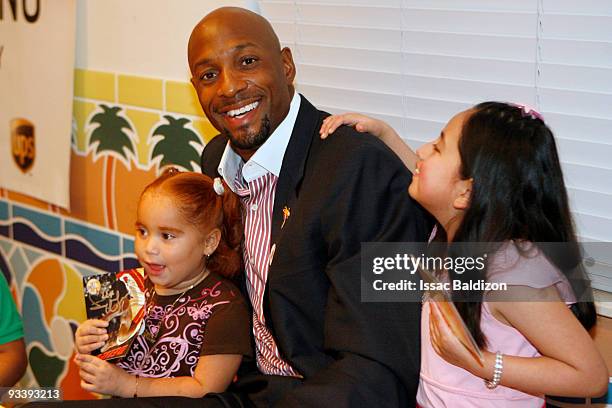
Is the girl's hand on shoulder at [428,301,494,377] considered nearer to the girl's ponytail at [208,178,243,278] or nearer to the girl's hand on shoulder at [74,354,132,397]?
the girl's ponytail at [208,178,243,278]

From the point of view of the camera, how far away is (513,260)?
4.58 feet

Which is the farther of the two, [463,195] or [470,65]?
[470,65]

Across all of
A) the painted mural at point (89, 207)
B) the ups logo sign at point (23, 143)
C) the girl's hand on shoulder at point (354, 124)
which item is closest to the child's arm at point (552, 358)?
the girl's hand on shoulder at point (354, 124)

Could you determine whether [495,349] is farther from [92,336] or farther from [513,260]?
[92,336]

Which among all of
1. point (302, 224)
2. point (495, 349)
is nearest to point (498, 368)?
point (495, 349)

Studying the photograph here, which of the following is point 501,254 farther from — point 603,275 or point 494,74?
point 494,74

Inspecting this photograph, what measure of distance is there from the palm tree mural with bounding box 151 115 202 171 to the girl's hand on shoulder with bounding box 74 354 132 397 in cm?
78

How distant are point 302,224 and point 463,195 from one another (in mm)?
322

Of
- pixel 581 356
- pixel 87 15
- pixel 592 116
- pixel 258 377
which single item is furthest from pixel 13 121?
pixel 581 356

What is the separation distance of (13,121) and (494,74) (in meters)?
1.81

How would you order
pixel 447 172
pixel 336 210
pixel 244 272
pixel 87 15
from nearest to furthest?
pixel 447 172 < pixel 336 210 < pixel 244 272 < pixel 87 15

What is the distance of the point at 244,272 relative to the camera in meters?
1.82

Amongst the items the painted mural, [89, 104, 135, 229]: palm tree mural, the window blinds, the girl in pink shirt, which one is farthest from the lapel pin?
[89, 104, 135, 229]: palm tree mural

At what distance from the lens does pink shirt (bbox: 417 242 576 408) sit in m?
1.39
